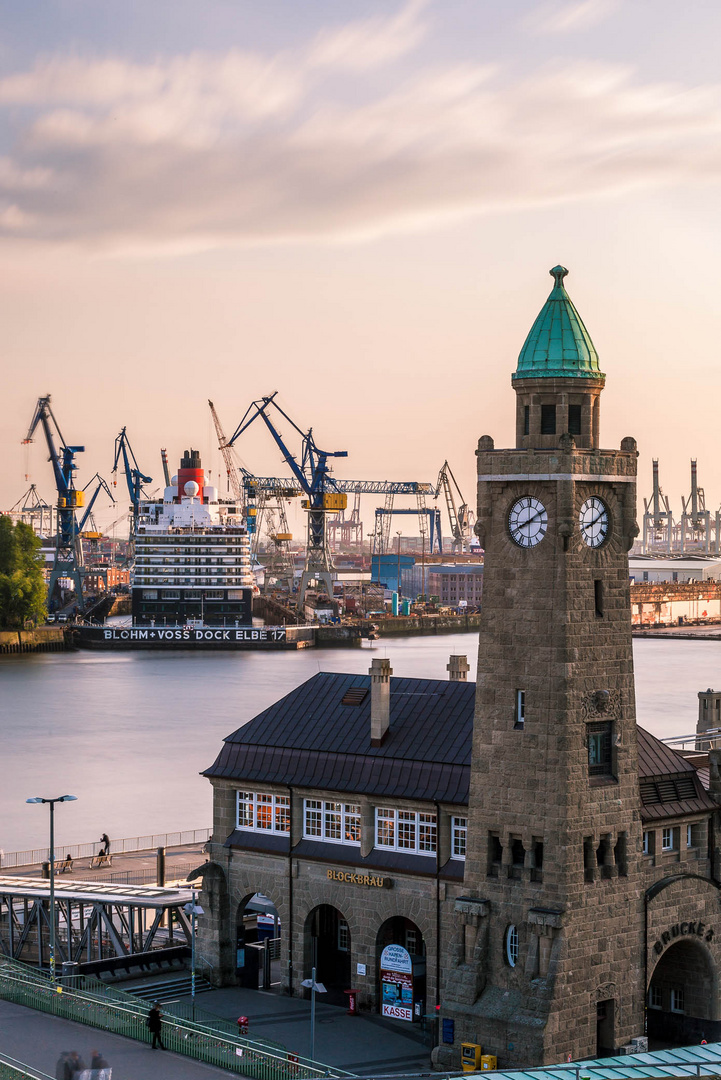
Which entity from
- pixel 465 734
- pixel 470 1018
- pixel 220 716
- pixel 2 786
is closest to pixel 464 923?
pixel 470 1018

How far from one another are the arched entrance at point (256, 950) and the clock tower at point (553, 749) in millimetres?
5860

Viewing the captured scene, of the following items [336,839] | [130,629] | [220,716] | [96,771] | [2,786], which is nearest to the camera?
[336,839]

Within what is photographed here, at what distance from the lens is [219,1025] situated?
30.4 m

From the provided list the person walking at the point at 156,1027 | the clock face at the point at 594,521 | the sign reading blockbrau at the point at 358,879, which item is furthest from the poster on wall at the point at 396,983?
the clock face at the point at 594,521

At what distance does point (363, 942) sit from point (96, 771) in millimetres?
45627

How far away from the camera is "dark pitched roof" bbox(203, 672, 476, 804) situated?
1250 inches

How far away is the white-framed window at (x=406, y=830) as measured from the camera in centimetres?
3131

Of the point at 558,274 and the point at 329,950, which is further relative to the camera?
the point at 329,950

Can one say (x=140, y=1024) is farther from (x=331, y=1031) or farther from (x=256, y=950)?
(x=256, y=950)

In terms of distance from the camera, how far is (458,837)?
3089 cm

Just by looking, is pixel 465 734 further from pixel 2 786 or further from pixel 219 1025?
pixel 2 786

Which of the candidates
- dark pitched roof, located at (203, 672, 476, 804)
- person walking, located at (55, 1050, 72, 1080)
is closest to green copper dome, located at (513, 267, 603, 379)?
dark pitched roof, located at (203, 672, 476, 804)

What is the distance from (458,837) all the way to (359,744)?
11.5 feet

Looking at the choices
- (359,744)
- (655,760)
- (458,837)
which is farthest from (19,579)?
(655,760)
